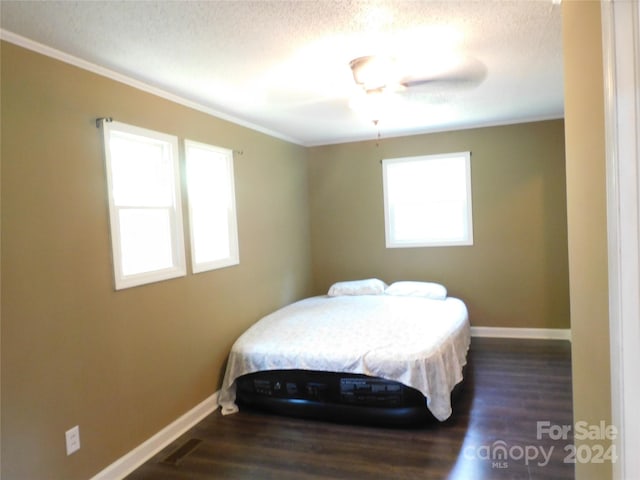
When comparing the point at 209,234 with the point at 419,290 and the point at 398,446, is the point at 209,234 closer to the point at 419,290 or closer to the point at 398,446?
the point at 398,446

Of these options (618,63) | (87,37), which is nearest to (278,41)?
(87,37)

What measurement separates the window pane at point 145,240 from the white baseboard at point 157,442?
1131 mm

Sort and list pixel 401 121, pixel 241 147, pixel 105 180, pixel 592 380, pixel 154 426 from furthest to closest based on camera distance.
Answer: pixel 401 121 → pixel 241 147 → pixel 154 426 → pixel 105 180 → pixel 592 380

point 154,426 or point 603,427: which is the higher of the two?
point 603,427

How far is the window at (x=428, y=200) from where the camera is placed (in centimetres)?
509

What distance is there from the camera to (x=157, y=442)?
2883mm

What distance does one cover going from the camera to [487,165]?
16.2 feet

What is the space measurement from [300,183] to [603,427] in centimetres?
453

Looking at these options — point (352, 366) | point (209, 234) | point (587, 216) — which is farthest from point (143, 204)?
point (587, 216)

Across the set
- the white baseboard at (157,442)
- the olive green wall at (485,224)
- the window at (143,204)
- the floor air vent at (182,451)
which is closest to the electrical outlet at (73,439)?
the white baseboard at (157,442)

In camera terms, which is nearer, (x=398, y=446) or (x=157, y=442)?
(x=398, y=446)

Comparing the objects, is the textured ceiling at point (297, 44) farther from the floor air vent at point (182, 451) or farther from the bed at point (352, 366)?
the floor air vent at point (182, 451)

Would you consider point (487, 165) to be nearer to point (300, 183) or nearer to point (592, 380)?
point (300, 183)

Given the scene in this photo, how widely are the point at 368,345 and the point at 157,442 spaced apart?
1.61m
